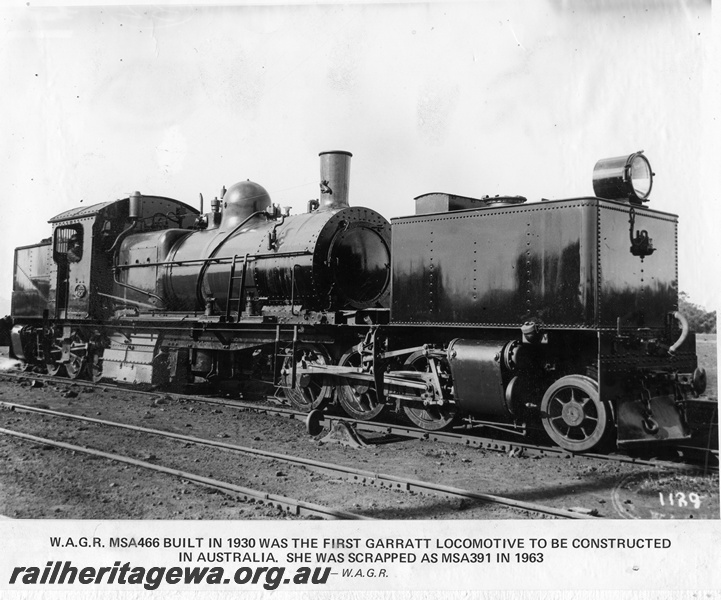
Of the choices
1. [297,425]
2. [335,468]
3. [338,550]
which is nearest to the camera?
[338,550]

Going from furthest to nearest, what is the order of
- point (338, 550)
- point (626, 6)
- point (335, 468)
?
point (335, 468) < point (626, 6) < point (338, 550)

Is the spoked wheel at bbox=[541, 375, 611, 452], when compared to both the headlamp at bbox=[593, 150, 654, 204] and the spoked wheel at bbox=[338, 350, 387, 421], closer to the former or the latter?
the headlamp at bbox=[593, 150, 654, 204]

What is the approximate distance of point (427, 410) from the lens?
8094 mm

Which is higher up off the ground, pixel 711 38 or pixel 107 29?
pixel 107 29

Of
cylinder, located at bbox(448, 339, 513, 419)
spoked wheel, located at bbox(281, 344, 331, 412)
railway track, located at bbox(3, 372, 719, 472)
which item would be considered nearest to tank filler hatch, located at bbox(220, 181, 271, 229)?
spoked wheel, located at bbox(281, 344, 331, 412)

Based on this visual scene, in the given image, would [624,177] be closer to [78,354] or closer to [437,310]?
[437,310]

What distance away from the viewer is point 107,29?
6.60 metres

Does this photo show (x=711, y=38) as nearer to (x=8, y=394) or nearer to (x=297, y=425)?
(x=297, y=425)

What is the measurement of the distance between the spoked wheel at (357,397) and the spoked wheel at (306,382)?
1.03 feet

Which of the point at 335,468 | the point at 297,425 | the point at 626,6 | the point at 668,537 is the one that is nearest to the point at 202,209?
the point at 297,425

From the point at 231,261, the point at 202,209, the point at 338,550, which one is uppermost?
the point at 202,209

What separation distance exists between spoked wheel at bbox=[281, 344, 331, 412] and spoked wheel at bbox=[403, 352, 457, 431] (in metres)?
1.50

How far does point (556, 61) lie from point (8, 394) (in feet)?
36.9

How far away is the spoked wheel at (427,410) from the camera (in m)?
7.75
